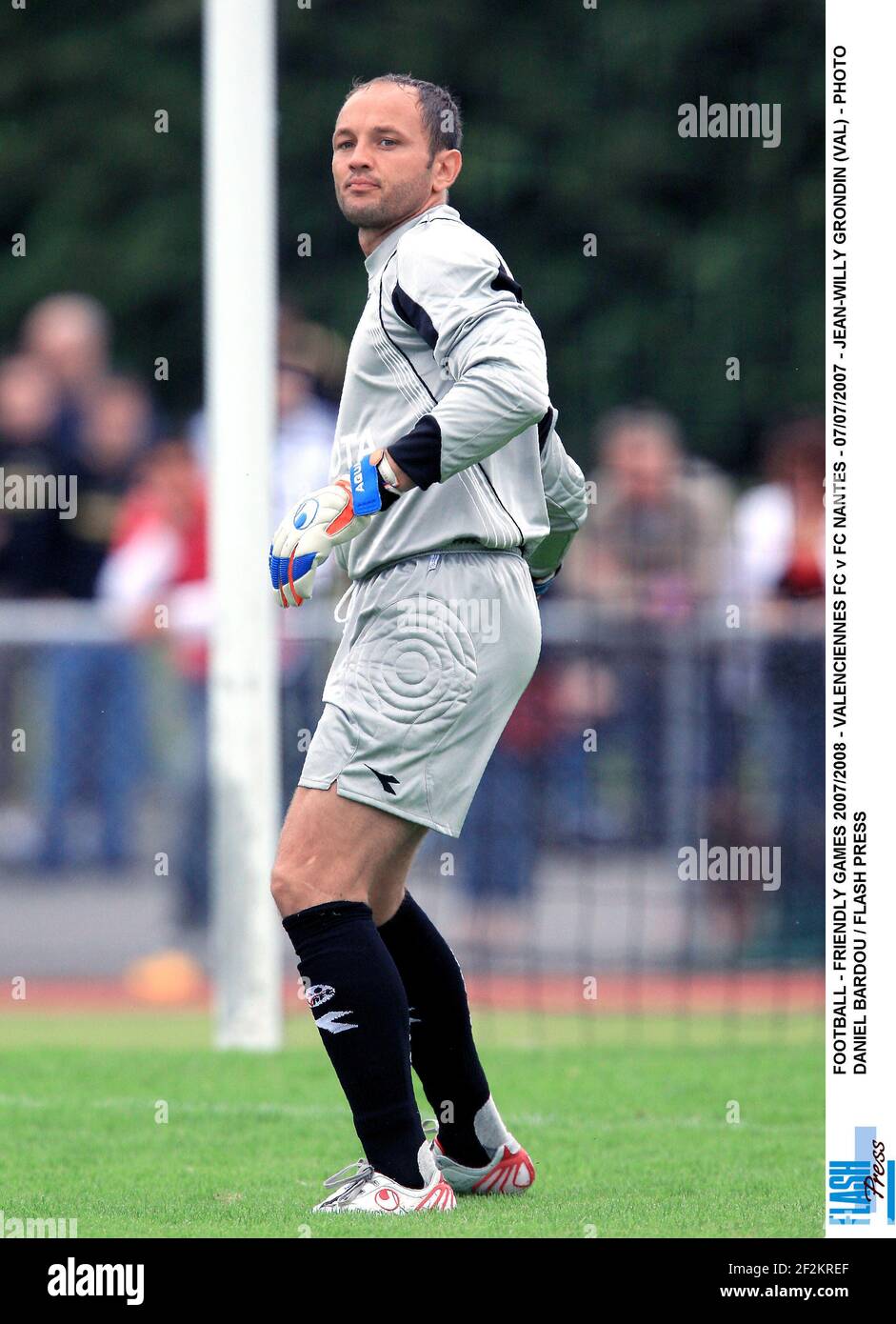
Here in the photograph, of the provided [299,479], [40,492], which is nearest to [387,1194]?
[299,479]

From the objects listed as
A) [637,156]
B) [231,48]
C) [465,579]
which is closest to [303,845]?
[465,579]

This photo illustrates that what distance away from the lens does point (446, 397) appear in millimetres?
5004

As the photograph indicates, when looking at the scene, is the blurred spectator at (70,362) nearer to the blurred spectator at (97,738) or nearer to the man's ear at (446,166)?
the blurred spectator at (97,738)

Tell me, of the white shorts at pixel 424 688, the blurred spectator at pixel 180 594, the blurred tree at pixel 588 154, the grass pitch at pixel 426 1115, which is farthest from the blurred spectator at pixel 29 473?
the white shorts at pixel 424 688

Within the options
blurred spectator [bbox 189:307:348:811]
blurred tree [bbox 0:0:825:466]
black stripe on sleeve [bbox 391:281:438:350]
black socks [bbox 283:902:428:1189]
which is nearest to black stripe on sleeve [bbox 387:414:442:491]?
black stripe on sleeve [bbox 391:281:438:350]

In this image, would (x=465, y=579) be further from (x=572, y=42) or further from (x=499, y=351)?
(x=572, y=42)

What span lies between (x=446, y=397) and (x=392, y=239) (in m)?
0.58

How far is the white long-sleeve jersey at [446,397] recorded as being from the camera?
4984 mm

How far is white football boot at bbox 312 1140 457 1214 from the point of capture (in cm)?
519

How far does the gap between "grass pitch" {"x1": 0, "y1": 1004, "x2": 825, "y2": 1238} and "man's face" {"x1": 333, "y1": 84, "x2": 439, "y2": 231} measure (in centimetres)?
223

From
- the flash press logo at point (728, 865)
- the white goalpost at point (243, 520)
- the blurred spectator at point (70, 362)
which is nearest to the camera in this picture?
the white goalpost at point (243, 520)

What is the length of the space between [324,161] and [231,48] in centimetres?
765

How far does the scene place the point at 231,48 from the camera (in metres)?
8.92
